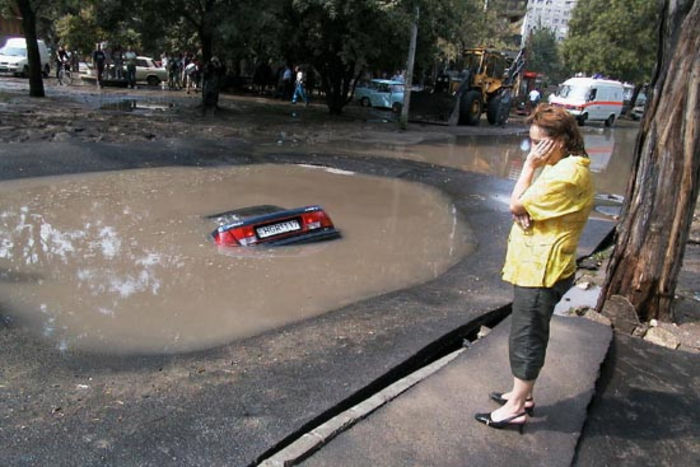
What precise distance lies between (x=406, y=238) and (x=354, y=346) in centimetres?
344

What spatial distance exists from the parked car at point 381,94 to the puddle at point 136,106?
1088cm

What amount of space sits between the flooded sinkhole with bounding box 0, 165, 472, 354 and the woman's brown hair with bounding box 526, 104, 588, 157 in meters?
2.67

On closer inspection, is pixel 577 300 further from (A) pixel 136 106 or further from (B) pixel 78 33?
(B) pixel 78 33

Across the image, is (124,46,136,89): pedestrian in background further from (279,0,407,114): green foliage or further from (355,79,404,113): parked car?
(279,0,407,114): green foliage

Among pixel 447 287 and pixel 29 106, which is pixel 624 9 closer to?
pixel 29 106

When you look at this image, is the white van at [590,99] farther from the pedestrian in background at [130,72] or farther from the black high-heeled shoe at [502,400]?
the black high-heeled shoe at [502,400]

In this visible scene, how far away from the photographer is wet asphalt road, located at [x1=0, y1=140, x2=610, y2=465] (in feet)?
9.16

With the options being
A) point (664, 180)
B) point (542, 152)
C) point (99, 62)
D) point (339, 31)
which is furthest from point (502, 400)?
point (99, 62)

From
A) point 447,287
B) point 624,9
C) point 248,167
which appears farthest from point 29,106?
point 624,9

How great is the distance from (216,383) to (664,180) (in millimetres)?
3614

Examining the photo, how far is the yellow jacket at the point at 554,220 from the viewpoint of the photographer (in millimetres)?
2756

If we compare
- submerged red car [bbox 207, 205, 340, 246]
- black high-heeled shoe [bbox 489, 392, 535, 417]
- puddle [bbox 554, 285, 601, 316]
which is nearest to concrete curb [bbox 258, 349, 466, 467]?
black high-heeled shoe [bbox 489, 392, 535, 417]

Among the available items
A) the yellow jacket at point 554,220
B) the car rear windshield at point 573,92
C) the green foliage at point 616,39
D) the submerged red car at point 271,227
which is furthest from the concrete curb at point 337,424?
the green foliage at point 616,39

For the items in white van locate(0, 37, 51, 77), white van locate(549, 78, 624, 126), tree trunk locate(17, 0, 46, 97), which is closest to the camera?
tree trunk locate(17, 0, 46, 97)
